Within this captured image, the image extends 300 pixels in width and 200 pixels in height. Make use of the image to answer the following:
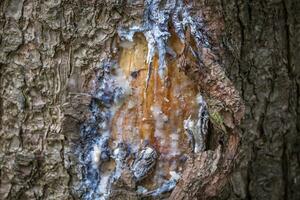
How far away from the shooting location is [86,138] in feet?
3.10

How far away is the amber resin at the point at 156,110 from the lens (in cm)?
94

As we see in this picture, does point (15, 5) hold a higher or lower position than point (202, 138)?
higher

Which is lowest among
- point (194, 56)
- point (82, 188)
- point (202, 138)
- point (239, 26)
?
point (82, 188)

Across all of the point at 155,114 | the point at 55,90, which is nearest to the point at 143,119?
the point at 155,114

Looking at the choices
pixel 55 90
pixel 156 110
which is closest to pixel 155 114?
pixel 156 110

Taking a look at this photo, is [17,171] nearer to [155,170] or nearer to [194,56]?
[155,170]

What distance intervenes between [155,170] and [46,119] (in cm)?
23

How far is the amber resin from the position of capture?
0.94 m

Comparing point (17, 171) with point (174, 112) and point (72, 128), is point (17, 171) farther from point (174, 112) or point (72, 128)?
point (174, 112)

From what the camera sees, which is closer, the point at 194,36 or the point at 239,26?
the point at 194,36

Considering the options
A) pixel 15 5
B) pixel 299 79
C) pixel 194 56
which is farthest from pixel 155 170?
pixel 299 79

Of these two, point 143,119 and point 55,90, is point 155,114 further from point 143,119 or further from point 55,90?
Result: point 55,90

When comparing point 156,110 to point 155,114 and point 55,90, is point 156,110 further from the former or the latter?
point 55,90

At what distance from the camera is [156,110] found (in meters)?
0.94
